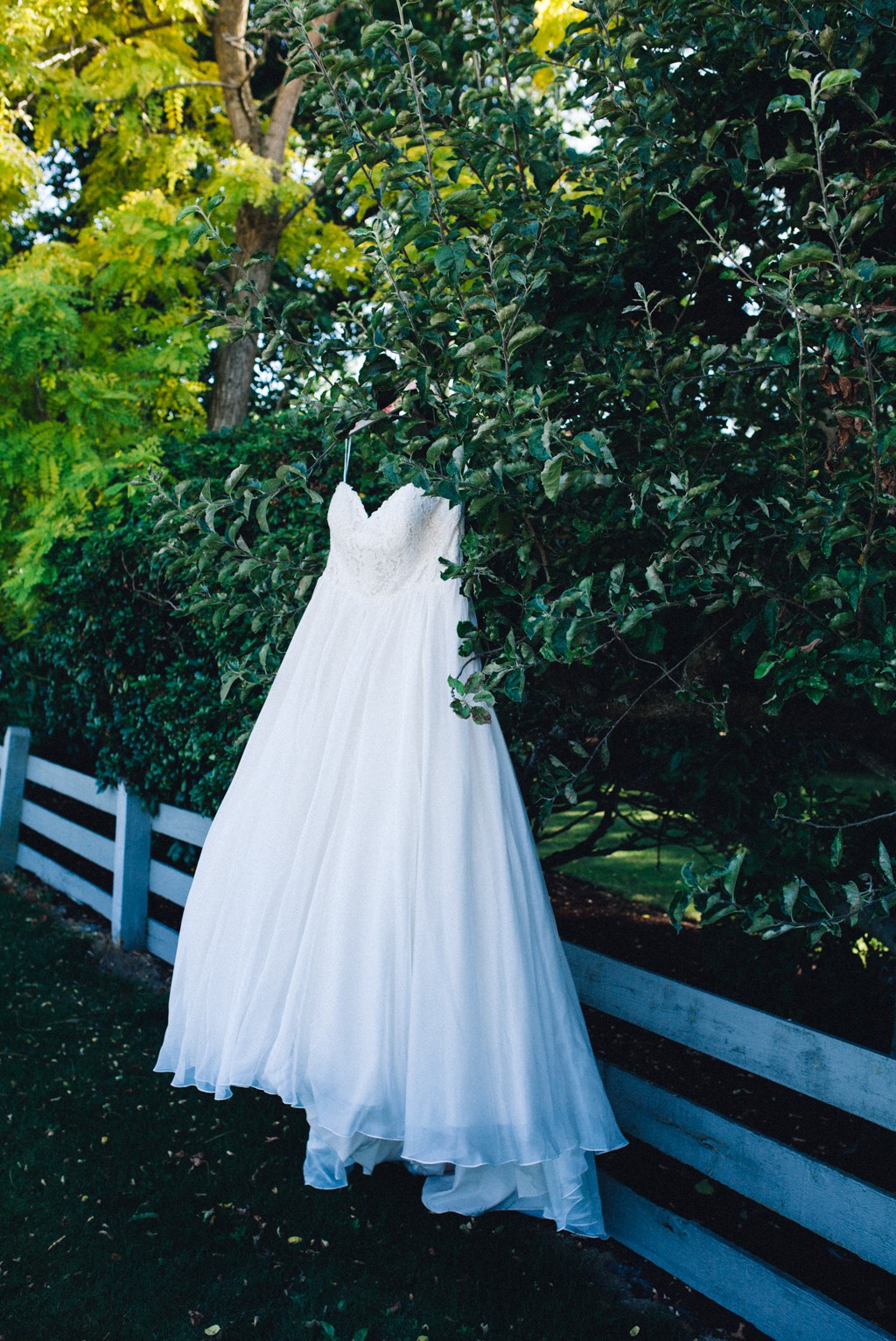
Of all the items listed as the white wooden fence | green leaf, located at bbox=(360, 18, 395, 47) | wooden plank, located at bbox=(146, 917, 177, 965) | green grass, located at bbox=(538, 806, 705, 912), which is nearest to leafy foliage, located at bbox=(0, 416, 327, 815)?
wooden plank, located at bbox=(146, 917, 177, 965)

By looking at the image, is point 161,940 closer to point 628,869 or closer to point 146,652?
point 146,652

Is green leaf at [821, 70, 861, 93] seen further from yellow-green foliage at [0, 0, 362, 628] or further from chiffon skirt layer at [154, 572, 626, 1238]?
yellow-green foliage at [0, 0, 362, 628]

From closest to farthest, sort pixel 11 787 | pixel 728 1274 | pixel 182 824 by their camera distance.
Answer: pixel 728 1274, pixel 182 824, pixel 11 787

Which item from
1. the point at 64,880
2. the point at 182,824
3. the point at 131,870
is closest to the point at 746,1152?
the point at 182,824

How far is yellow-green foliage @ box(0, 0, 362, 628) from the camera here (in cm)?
532

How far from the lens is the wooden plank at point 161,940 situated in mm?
4318

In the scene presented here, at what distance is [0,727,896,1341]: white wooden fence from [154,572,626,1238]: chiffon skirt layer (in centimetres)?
22

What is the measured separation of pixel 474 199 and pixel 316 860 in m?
1.56

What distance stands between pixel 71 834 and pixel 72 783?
11.3 inches

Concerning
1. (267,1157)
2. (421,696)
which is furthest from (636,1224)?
(421,696)

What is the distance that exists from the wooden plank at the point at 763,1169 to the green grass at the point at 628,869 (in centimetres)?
290

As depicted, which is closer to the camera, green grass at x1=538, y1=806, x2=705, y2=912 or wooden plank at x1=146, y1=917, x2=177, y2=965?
wooden plank at x1=146, y1=917, x2=177, y2=965

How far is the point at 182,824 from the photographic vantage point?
4207 mm

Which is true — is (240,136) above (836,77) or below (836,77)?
above
